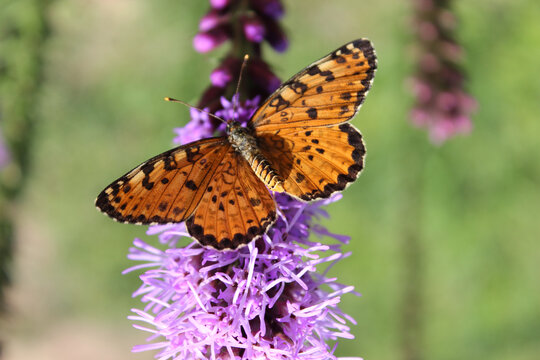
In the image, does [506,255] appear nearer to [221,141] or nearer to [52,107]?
[221,141]

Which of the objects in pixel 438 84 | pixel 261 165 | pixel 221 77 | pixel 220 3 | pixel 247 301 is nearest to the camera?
pixel 247 301

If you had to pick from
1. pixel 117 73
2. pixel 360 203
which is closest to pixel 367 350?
pixel 360 203

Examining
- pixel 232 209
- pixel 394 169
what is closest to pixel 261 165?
pixel 232 209

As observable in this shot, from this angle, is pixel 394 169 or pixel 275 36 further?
pixel 394 169

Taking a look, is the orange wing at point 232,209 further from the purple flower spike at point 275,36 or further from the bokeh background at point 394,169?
the bokeh background at point 394,169

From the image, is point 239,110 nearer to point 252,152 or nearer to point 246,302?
point 252,152

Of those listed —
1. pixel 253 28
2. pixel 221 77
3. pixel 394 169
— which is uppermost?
pixel 394 169

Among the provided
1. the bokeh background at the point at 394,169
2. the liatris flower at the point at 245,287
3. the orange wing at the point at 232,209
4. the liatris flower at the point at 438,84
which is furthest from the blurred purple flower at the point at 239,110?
the liatris flower at the point at 438,84
